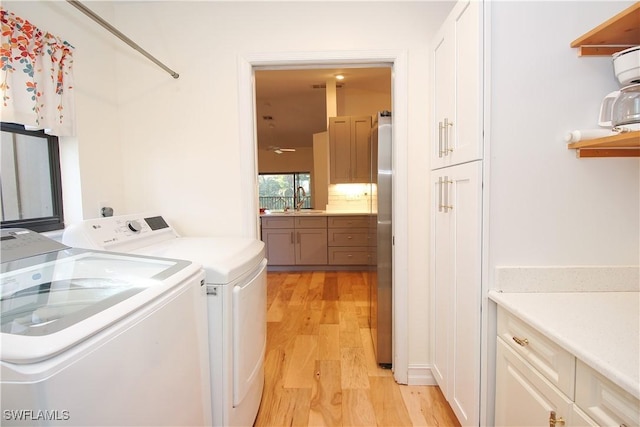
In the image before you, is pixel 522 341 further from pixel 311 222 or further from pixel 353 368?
pixel 311 222

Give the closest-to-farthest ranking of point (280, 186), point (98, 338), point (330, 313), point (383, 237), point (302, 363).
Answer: point (98, 338) → point (383, 237) → point (302, 363) → point (330, 313) → point (280, 186)

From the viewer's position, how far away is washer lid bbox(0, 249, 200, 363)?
0.58 m

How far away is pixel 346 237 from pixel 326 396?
2828mm

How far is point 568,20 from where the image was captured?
1205mm

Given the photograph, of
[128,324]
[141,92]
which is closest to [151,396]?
[128,324]

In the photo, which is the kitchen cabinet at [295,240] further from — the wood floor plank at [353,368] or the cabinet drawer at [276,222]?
the wood floor plank at [353,368]

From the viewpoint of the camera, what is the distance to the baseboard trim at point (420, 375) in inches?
76.7

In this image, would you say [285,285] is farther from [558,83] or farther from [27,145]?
[558,83]

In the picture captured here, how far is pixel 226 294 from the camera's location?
1236 millimetres

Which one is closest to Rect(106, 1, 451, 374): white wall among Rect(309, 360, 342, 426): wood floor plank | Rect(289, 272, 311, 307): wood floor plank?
Rect(309, 360, 342, 426): wood floor plank

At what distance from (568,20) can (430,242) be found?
3.94 ft

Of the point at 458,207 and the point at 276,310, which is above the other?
the point at 458,207

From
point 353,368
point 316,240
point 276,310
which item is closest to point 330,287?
point 316,240

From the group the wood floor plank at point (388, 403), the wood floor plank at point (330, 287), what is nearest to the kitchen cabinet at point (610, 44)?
the wood floor plank at point (388, 403)
